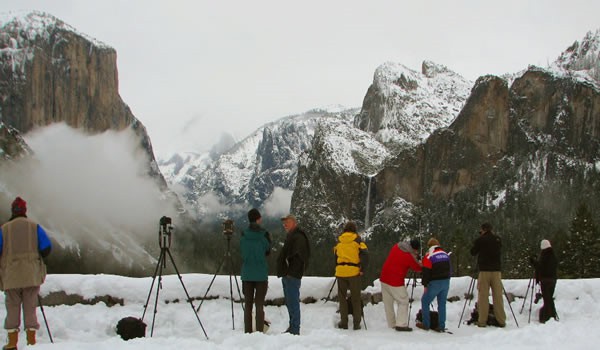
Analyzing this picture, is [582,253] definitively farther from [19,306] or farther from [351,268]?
[19,306]

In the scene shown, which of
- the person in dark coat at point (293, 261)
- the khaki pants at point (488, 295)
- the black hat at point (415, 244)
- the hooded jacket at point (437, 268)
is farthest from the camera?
the khaki pants at point (488, 295)

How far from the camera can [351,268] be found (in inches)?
503

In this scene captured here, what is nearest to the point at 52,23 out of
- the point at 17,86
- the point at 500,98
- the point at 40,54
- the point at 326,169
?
the point at 40,54

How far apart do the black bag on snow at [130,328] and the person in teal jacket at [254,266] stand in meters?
2.18

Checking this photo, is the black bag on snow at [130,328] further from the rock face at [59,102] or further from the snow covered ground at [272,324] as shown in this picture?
the rock face at [59,102]

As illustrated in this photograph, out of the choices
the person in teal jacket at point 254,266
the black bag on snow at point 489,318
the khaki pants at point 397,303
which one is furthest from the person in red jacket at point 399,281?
the person in teal jacket at point 254,266

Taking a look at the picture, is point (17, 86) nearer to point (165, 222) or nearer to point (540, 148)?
point (540, 148)

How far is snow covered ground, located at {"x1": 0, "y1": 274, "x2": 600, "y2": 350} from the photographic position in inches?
361

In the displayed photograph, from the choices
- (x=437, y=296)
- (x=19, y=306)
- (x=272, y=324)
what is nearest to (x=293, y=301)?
(x=272, y=324)

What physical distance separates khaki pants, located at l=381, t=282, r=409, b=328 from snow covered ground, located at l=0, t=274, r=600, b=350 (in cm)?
27

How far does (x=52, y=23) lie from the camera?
19825 cm

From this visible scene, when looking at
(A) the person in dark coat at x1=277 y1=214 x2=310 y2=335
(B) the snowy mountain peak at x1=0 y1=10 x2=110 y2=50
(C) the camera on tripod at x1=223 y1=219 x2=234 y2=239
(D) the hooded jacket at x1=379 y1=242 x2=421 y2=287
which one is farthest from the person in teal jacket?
(B) the snowy mountain peak at x1=0 y1=10 x2=110 y2=50

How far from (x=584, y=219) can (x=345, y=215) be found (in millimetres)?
146772

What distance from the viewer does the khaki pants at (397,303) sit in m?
12.8
